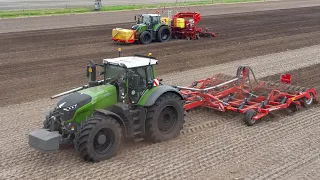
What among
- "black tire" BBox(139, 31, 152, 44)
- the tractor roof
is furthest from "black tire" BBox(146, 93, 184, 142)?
"black tire" BBox(139, 31, 152, 44)

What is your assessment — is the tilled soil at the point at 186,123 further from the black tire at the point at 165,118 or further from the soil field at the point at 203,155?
the black tire at the point at 165,118

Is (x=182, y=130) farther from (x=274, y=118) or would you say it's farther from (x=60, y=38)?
(x=60, y=38)

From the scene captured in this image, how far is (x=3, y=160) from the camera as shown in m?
8.39

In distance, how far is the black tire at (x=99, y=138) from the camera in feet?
25.3

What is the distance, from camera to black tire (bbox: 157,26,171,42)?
75.6ft

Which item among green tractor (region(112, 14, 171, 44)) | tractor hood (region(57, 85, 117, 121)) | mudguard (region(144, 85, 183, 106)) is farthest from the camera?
green tractor (region(112, 14, 171, 44))

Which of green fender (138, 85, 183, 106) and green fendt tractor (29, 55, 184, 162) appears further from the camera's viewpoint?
green fender (138, 85, 183, 106)

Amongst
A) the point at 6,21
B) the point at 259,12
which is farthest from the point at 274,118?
the point at 259,12

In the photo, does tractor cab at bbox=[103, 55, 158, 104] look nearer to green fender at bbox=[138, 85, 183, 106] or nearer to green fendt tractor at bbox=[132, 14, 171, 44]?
green fender at bbox=[138, 85, 183, 106]

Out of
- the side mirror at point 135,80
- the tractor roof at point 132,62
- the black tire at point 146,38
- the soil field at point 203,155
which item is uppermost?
the tractor roof at point 132,62

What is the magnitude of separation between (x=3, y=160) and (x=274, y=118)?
6655mm

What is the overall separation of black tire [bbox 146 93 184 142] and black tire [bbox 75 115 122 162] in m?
0.85

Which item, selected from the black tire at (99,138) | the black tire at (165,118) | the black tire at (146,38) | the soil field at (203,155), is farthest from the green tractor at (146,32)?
the black tire at (99,138)

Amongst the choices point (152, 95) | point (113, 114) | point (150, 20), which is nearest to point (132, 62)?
point (152, 95)
